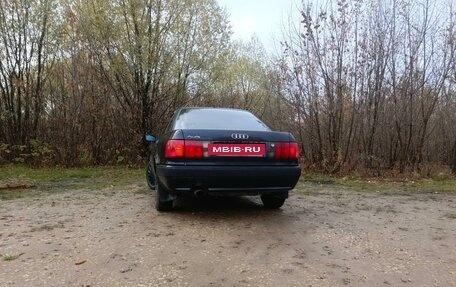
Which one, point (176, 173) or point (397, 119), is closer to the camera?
point (176, 173)

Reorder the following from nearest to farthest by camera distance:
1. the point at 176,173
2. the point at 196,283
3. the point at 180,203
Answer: the point at 196,283
the point at 176,173
the point at 180,203

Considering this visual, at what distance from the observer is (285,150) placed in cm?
454

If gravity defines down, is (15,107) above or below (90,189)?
above

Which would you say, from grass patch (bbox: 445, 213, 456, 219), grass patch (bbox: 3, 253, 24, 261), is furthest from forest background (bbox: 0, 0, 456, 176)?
grass patch (bbox: 3, 253, 24, 261)

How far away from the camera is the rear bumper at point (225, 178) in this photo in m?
4.21

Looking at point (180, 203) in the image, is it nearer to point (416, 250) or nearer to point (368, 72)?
point (416, 250)

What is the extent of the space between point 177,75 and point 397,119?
6268mm

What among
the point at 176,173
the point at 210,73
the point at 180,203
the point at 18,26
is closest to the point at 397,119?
the point at 210,73

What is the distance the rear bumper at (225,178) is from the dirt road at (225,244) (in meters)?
0.41

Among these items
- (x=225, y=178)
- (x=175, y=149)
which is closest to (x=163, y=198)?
(x=175, y=149)

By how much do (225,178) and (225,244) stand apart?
78 cm

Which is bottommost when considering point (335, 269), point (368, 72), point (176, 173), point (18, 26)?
point (335, 269)

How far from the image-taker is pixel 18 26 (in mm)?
11320

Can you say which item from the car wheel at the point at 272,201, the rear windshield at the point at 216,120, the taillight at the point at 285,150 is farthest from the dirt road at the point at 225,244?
the rear windshield at the point at 216,120
